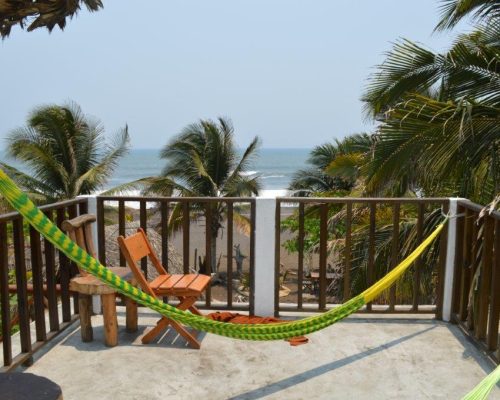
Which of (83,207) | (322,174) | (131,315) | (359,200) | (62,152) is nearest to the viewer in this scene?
(131,315)

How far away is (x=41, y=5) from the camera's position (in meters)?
7.39

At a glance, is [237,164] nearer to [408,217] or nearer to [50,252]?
[408,217]

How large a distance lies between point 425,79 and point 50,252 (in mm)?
4499

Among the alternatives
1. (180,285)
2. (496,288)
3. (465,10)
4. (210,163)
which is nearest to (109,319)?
(180,285)

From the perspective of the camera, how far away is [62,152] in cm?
1638

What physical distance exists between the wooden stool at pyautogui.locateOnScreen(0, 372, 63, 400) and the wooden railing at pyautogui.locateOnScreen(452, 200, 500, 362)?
2.69 m

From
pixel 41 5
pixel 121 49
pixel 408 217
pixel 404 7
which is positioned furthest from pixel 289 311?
pixel 121 49

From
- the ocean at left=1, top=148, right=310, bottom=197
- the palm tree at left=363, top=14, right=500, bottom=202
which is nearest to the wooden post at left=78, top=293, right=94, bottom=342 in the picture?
the palm tree at left=363, top=14, right=500, bottom=202

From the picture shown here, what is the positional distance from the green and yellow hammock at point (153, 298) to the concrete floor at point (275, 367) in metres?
0.35

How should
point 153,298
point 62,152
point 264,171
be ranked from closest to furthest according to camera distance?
point 153,298 < point 62,152 < point 264,171

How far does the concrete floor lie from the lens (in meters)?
2.96

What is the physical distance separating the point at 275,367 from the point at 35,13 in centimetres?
673

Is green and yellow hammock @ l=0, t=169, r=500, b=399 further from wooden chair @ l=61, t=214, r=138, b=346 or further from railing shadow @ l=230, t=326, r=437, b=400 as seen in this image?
wooden chair @ l=61, t=214, r=138, b=346

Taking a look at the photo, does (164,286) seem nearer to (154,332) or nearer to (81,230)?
(154,332)
